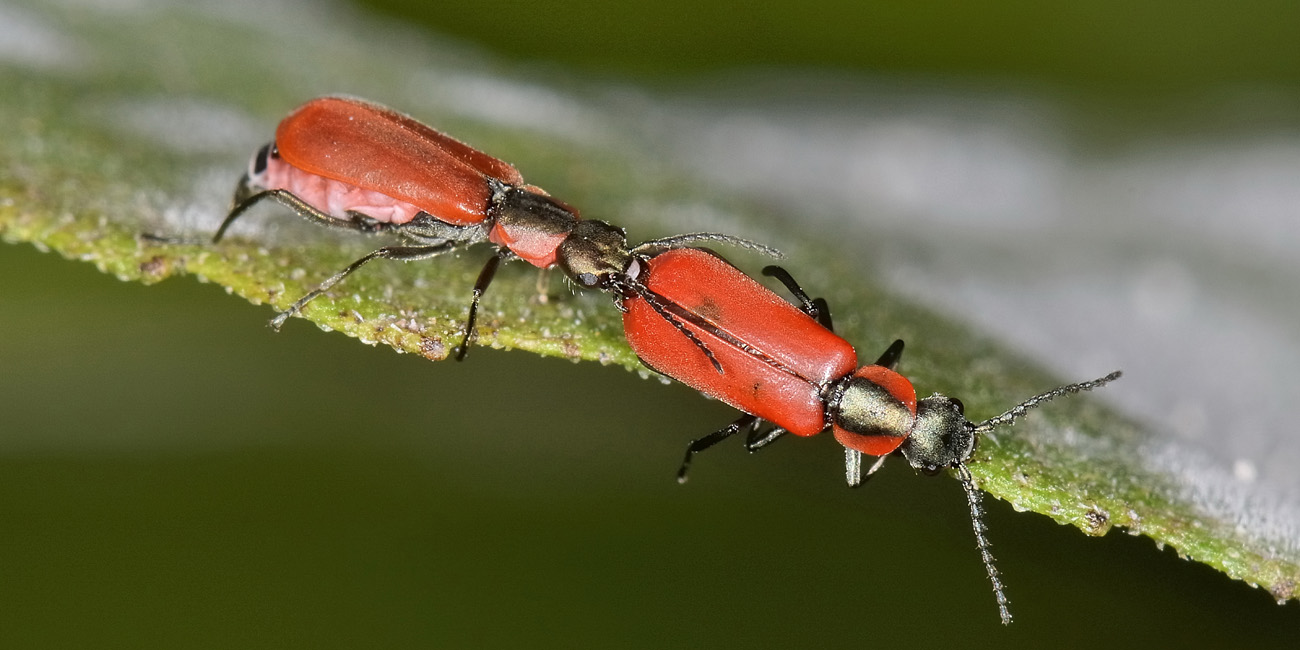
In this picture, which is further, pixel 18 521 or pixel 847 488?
pixel 847 488

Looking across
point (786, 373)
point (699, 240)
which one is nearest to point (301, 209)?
point (699, 240)

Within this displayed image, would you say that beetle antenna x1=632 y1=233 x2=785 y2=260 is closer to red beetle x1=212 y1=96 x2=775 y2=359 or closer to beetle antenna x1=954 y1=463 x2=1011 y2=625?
red beetle x1=212 y1=96 x2=775 y2=359

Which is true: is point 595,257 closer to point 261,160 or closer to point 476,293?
point 476,293

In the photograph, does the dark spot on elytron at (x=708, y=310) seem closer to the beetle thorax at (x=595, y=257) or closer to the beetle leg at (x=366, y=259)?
the beetle thorax at (x=595, y=257)

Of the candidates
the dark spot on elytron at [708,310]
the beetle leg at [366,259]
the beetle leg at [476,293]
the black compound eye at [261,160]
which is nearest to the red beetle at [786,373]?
the dark spot on elytron at [708,310]

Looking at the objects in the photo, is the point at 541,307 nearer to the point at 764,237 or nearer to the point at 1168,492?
the point at 764,237

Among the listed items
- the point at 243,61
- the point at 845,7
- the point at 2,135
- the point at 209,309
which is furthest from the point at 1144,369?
the point at 2,135

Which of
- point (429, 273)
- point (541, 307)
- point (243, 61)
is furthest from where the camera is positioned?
point (243, 61)

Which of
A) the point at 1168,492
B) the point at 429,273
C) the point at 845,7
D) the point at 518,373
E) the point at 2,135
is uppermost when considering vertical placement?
the point at 845,7
